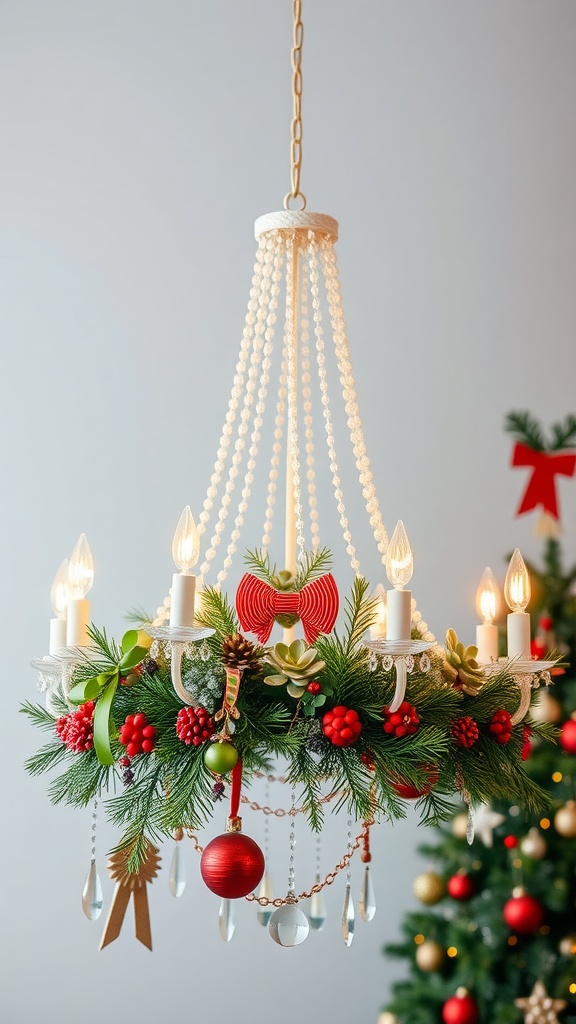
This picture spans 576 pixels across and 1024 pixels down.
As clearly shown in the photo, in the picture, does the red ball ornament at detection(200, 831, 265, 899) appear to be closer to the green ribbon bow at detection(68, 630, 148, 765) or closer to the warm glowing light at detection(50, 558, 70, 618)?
the green ribbon bow at detection(68, 630, 148, 765)

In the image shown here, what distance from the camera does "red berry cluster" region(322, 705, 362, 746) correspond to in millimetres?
875

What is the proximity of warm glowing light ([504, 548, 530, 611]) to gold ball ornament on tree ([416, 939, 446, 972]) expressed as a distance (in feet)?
4.06

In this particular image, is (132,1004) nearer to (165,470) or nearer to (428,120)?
(165,470)

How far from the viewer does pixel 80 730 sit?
0.93m

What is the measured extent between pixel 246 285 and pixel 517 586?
1663mm

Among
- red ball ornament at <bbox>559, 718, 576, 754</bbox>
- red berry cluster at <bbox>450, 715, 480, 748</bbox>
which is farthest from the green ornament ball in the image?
red ball ornament at <bbox>559, 718, 576, 754</bbox>

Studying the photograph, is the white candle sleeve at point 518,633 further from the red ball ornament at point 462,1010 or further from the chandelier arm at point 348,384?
the red ball ornament at point 462,1010

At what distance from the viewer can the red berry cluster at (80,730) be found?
930 mm

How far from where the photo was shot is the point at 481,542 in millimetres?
2572

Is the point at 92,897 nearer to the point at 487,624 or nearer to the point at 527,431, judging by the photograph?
the point at 487,624

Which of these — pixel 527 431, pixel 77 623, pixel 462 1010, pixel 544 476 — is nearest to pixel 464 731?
pixel 77 623

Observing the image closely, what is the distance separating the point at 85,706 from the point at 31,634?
1.54m

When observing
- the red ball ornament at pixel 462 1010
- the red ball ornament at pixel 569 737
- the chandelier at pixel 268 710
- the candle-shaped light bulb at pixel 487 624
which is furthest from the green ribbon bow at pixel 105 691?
the red ball ornament at pixel 462 1010

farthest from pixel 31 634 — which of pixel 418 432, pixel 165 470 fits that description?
pixel 418 432
